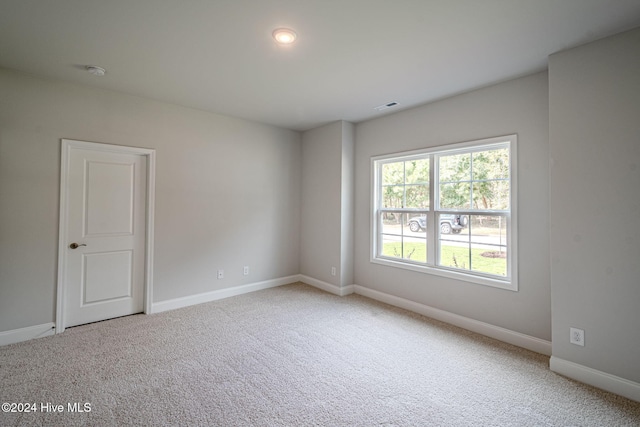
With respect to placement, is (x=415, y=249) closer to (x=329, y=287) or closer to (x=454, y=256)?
(x=454, y=256)

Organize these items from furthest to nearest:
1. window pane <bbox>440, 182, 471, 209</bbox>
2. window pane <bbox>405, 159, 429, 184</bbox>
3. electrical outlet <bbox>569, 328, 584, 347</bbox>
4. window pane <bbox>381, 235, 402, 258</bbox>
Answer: window pane <bbox>381, 235, 402, 258</bbox> → window pane <bbox>405, 159, 429, 184</bbox> → window pane <bbox>440, 182, 471, 209</bbox> → electrical outlet <bbox>569, 328, 584, 347</bbox>

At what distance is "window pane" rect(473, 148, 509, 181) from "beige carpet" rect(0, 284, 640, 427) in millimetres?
1785

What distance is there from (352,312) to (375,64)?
2.92m

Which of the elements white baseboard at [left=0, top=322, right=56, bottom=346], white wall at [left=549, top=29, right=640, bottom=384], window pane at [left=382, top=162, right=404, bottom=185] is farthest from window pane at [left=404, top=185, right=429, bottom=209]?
white baseboard at [left=0, top=322, right=56, bottom=346]

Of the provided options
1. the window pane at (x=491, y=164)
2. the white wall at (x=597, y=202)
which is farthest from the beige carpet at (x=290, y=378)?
the window pane at (x=491, y=164)

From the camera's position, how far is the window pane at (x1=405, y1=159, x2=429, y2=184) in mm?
3902

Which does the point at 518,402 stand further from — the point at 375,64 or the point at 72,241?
the point at 72,241

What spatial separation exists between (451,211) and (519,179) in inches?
32.0

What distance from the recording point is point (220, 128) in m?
4.31

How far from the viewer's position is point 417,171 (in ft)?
13.1

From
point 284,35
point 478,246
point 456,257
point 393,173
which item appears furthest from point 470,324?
point 284,35

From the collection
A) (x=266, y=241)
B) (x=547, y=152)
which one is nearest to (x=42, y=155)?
(x=266, y=241)

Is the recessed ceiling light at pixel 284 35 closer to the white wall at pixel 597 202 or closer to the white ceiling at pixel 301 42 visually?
the white ceiling at pixel 301 42

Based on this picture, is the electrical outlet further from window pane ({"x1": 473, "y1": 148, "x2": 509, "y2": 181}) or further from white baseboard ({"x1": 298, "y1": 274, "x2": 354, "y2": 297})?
white baseboard ({"x1": 298, "y1": 274, "x2": 354, "y2": 297})
